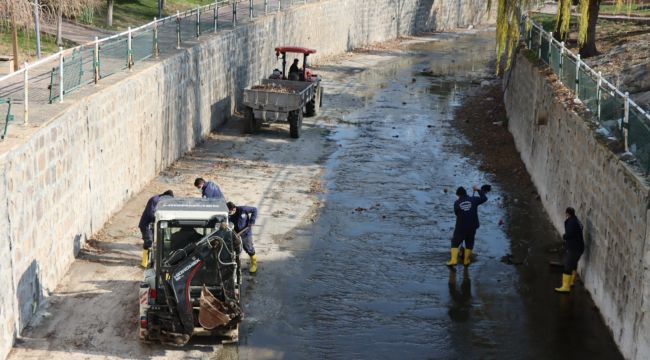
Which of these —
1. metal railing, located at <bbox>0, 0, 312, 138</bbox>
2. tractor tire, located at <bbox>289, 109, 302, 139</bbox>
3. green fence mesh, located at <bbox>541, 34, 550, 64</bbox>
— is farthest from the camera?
tractor tire, located at <bbox>289, 109, 302, 139</bbox>

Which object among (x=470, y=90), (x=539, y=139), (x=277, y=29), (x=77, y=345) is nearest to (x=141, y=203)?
(x=77, y=345)

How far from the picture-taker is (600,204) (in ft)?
53.2

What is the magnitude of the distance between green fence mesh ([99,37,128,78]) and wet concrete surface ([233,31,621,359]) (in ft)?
17.9

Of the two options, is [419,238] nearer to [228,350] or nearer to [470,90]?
[228,350]

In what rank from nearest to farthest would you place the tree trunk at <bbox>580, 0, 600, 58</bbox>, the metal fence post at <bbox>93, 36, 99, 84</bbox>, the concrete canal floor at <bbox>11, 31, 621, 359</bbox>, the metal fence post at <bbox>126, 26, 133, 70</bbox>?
the concrete canal floor at <bbox>11, 31, 621, 359</bbox> < the metal fence post at <bbox>93, 36, 99, 84</bbox> < the metal fence post at <bbox>126, 26, 133, 70</bbox> < the tree trunk at <bbox>580, 0, 600, 58</bbox>

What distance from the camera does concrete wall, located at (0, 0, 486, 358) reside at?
13.9 m

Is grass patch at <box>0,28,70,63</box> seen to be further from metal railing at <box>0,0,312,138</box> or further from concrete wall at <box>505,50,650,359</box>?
concrete wall at <box>505,50,650,359</box>

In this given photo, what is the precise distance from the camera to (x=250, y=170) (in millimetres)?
24906

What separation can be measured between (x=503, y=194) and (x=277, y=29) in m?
17.0

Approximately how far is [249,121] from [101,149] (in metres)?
10.2

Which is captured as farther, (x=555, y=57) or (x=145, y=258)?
(x=555, y=57)

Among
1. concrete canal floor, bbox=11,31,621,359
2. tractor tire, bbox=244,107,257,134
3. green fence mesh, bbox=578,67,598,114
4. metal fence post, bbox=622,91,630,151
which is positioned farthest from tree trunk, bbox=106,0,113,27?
metal fence post, bbox=622,91,630,151

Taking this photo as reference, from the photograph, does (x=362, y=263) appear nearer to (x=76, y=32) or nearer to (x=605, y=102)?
(x=605, y=102)

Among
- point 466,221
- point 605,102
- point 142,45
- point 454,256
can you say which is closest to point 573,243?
→ point 466,221
